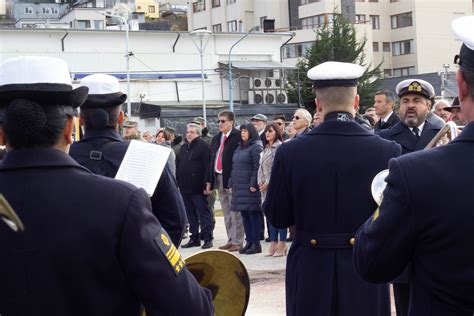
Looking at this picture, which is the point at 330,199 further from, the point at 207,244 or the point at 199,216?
the point at 199,216

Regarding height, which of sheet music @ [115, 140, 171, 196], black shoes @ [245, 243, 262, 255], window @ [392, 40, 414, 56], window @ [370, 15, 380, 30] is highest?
window @ [370, 15, 380, 30]

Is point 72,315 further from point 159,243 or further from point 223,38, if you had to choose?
point 223,38

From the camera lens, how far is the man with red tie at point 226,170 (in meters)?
13.1

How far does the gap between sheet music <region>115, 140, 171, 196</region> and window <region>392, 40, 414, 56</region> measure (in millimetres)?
74176

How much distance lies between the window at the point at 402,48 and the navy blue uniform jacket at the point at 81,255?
75680 mm

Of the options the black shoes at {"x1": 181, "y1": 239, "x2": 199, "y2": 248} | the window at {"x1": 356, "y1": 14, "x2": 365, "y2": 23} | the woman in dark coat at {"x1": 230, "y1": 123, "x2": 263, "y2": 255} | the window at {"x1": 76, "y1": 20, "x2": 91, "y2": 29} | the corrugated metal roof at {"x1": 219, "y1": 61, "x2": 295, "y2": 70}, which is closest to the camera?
the woman in dark coat at {"x1": 230, "y1": 123, "x2": 263, "y2": 255}

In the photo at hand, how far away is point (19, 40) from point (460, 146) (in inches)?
1985

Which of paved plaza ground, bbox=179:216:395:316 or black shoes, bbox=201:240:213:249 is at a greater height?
paved plaza ground, bbox=179:216:395:316

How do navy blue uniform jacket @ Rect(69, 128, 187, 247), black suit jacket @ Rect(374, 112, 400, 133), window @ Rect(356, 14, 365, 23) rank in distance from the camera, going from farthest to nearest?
window @ Rect(356, 14, 365, 23)
black suit jacket @ Rect(374, 112, 400, 133)
navy blue uniform jacket @ Rect(69, 128, 187, 247)

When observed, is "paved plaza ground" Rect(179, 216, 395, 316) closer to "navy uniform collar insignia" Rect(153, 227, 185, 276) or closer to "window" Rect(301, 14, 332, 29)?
"navy uniform collar insignia" Rect(153, 227, 185, 276)

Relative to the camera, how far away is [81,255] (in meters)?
2.67

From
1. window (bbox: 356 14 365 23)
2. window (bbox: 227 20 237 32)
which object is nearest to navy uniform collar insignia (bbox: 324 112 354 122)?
window (bbox: 356 14 365 23)

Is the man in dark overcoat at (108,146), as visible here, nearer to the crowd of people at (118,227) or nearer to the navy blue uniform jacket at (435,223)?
the crowd of people at (118,227)

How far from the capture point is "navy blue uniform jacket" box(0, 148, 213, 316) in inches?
105
